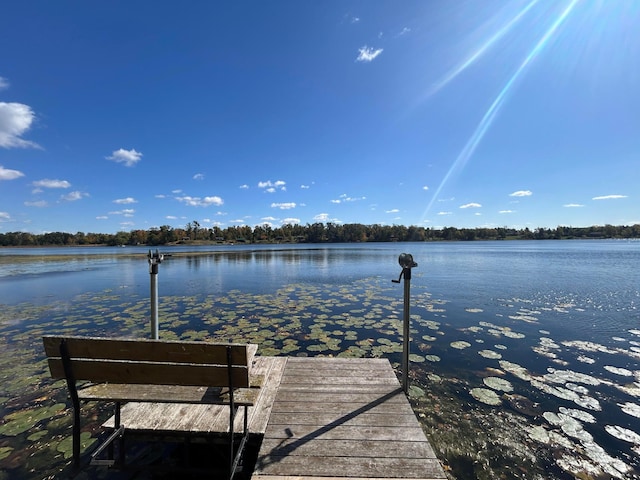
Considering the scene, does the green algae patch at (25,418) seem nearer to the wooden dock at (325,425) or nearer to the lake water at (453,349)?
the lake water at (453,349)

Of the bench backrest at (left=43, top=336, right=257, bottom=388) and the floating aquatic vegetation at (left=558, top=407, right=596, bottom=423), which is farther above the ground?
the bench backrest at (left=43, top=336, right=257, bottom=388)

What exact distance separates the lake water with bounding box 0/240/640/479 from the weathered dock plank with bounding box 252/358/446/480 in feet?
2.73

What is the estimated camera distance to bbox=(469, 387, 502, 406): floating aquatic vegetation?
4.19m

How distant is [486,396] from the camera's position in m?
4.33

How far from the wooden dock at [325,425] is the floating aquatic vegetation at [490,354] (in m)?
3.03

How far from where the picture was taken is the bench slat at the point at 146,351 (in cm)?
235

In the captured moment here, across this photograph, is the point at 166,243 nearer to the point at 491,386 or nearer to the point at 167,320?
the point at 167,320

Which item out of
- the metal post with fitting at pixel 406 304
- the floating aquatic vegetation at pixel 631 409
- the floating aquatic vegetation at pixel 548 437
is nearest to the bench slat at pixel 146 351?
the metal post with fitting at pixel 406 304

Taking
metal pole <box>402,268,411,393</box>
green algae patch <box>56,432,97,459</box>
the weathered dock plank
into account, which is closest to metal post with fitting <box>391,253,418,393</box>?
metal pole <box>402,268,411,393</box>

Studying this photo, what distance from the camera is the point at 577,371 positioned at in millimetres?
5129

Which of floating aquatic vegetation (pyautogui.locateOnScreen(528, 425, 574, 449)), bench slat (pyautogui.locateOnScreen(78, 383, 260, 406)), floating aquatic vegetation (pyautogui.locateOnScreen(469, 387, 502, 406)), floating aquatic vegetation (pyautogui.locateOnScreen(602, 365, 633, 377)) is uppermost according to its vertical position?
bench slat (pyautogui.locateOnScreen(78, 383, 260, 406))

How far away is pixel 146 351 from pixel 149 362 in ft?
0.35

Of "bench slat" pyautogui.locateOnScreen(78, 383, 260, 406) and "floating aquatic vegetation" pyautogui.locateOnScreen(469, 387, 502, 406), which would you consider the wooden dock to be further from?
"floating aquatic vegetation" pyautogui.locateOnScreen(469, 387, 502, 406)

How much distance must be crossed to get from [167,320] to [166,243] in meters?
96.6
